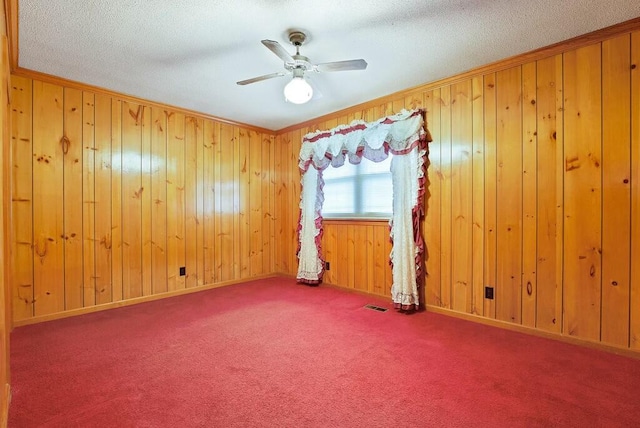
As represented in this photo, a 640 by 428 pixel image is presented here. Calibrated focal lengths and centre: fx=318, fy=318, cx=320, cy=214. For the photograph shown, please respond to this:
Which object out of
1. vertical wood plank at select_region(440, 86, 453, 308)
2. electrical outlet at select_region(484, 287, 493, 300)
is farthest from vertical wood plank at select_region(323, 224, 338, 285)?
electrical outlet at select_region(484, 287, 493, 300)

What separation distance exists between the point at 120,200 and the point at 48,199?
23.2 inches

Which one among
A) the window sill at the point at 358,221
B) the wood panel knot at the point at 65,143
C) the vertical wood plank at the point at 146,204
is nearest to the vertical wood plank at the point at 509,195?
the window sill at the point at 358,221

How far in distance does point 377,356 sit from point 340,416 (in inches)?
27.2

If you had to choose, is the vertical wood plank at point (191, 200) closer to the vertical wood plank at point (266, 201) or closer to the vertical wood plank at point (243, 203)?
the vertical wood plank at point (243, 203)

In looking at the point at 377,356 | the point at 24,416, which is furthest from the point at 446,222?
the point at 24,416

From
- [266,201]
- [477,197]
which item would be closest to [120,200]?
[266,201]

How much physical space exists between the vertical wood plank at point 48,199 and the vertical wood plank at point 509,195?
3986mm

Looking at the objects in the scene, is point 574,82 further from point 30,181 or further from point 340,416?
point 30,181

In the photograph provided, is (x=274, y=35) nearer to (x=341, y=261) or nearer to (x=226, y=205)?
(x=226, y=205)

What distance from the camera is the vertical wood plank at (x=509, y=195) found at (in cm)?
262

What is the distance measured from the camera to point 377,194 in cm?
368

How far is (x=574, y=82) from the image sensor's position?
7.75 feet

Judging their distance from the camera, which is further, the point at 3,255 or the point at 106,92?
the point at 106,92

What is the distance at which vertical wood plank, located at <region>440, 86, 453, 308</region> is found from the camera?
3016 millimetres
